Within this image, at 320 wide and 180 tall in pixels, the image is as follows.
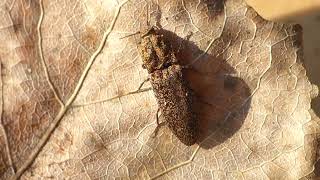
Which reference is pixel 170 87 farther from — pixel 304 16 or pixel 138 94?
pixel 304 16

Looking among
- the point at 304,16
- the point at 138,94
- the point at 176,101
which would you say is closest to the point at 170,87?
the point at 176,101

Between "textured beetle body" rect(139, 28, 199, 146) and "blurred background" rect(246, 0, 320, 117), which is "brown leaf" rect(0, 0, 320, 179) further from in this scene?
"blurred background" rect(246, 0, 320, 117)

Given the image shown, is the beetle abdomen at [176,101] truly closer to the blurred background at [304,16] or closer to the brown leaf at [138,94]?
the brown leaf at [138,94]

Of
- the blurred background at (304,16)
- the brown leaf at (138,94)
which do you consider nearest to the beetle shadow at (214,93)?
the brown leaf at (138,94)

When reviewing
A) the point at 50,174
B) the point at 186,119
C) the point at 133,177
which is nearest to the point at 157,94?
the point at 186,119

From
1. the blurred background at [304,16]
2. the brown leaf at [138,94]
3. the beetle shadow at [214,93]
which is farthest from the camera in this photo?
the blurred background at [304,16]

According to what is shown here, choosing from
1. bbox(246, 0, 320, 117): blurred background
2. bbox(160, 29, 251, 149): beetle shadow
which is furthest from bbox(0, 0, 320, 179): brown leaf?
bbox(246, 0, 320, 117): blurred background
